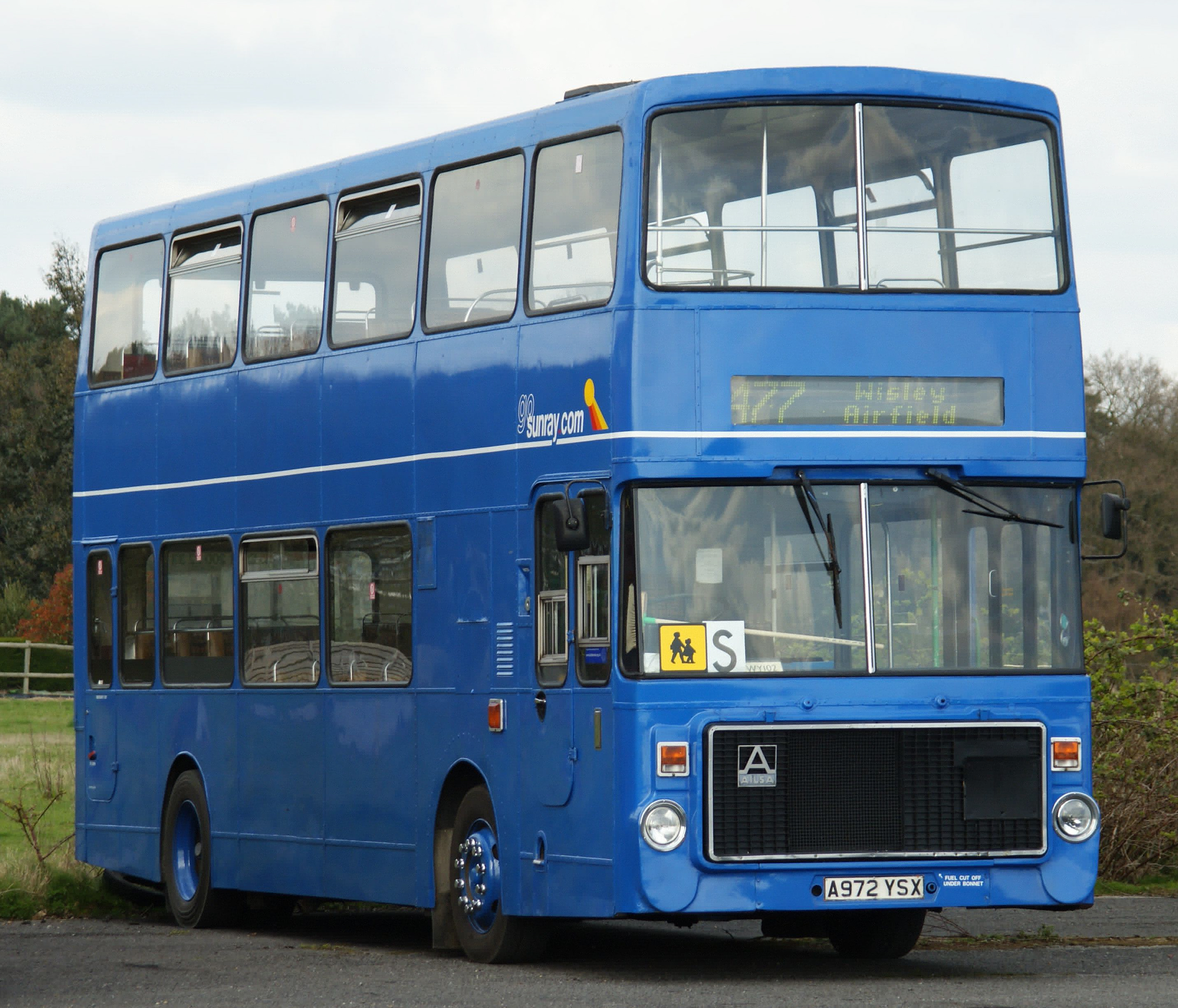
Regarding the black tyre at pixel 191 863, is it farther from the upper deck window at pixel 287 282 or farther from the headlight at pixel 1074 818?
the headlight at pixel 1074 818

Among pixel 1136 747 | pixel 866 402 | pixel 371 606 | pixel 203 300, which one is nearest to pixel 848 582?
pixel 866 402

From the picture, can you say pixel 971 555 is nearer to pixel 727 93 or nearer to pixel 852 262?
pixel 852 262

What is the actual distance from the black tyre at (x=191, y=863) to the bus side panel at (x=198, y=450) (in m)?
1.93

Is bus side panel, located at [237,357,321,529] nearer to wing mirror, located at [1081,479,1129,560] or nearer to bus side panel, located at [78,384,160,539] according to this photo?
bus side panel, located at [78,384,160,539]

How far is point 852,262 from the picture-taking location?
1289 cm

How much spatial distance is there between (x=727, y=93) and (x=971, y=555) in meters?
2.77

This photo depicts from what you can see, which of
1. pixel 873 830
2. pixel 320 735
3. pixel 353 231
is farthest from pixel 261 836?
pixel 873 830

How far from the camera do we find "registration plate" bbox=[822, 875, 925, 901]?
1245cm

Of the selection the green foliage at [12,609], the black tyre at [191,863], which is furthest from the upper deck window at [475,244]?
the green foliage at [12,609]

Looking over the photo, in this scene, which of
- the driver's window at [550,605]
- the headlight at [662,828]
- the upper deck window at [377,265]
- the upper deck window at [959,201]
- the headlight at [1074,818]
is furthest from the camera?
the upper deck window at [377,265]

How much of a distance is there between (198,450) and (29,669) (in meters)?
38.0

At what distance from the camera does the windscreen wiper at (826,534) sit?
12.5 metres

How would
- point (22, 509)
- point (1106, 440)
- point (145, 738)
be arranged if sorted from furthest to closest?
point (22, 509), point (1106, 440), point (145, 738)

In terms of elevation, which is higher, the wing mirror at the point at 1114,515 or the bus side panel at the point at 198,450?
the bus side panel at the point at 198,450
